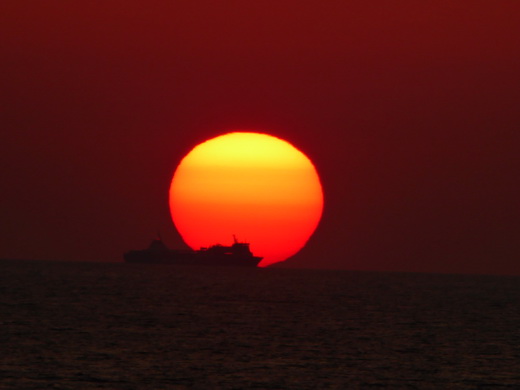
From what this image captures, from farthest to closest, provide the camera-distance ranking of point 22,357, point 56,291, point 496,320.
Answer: point 56,291 < point 496,320 < point 22,357

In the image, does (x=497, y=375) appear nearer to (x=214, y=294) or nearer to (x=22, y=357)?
(x=22, y=357)

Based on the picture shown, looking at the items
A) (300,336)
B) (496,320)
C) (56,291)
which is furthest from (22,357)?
(56,291)

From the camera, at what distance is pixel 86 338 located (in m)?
67.1

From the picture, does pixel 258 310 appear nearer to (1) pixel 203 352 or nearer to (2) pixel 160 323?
(2) pixel 160 323

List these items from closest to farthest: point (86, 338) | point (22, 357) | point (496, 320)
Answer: point (22, 357)
point (86, 338)
point (496, 320)

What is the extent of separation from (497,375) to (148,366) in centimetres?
1857

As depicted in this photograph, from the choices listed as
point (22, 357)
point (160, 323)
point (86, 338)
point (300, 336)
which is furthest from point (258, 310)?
point (22, 357)

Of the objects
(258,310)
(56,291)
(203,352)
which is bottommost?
(203,352)

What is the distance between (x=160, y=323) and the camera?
81.9 metres

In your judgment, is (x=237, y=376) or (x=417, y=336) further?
(x=417, y=336)

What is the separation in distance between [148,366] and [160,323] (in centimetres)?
2757

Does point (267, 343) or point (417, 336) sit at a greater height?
point (417, 336)

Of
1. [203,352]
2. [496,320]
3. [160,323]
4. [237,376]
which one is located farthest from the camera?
[496,320]

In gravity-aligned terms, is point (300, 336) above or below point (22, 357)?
above
